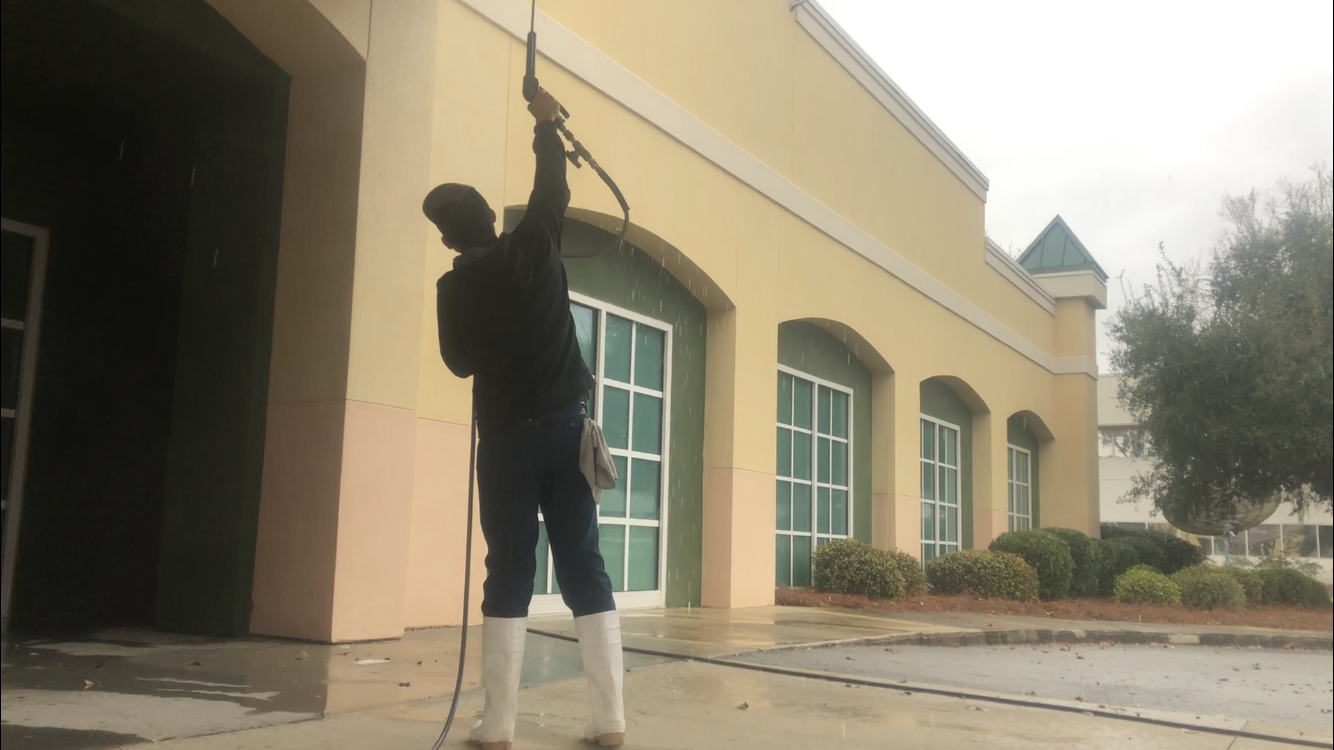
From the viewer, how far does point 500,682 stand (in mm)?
3305

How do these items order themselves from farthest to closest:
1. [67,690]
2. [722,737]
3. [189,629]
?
1. [189,629]
2. [67,690]
3. [722,737]

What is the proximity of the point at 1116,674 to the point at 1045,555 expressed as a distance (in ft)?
28.0

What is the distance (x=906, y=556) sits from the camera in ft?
44.0

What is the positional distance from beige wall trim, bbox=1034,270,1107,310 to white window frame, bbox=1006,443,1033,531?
155 inches

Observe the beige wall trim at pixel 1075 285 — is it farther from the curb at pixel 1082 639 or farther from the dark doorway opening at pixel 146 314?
the dark doorway opening at pixel 146 314

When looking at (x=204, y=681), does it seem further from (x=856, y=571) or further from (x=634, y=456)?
(x=856, y=571)

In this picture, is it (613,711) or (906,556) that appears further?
(906,556)

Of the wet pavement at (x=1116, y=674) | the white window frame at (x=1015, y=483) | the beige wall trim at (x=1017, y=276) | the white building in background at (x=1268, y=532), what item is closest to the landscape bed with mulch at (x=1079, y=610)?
the wet pavement at (x=1116, y=674)

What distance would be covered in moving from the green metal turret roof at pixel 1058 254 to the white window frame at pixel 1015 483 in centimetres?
481

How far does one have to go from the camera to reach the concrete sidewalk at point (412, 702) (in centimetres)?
352

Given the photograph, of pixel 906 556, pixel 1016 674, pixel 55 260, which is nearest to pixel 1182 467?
pixel 906 556

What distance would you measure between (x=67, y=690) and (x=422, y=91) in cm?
395


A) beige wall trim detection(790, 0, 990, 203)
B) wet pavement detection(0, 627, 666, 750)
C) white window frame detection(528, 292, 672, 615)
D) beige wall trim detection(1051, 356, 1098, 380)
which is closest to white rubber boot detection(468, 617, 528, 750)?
wet pavement detection(0, 627, 666, 750)

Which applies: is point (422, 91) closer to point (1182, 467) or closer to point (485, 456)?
point (485, 456)
